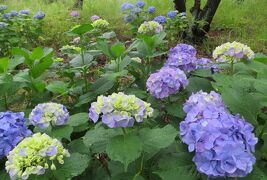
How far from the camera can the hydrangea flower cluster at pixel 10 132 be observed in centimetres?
130

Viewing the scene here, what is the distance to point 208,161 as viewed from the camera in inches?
39.0

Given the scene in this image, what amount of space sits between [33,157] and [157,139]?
346 mm

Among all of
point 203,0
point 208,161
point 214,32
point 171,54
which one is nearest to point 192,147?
Result: point 208,161

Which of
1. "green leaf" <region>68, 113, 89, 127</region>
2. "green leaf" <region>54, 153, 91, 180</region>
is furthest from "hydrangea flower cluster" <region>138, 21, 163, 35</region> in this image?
"green leaf" <region>54, 153, 91, 180</region>

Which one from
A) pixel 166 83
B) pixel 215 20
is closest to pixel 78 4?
pixel 215 20

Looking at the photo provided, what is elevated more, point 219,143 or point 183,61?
point 219,143

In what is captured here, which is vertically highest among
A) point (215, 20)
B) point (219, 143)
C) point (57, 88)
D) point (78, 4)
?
point (219, 143)

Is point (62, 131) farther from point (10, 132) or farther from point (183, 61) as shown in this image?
point (183, 61)

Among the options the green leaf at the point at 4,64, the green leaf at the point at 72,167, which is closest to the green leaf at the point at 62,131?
the green leaf at the point at 72,167

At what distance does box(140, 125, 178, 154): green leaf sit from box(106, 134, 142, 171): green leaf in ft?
0.18

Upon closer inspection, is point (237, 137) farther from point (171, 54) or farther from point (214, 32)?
point (214, 32)

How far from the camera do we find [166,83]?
154 cm

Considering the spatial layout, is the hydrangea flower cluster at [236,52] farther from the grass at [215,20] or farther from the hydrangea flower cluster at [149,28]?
the grass at [215,20]

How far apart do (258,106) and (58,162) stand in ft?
1.98
